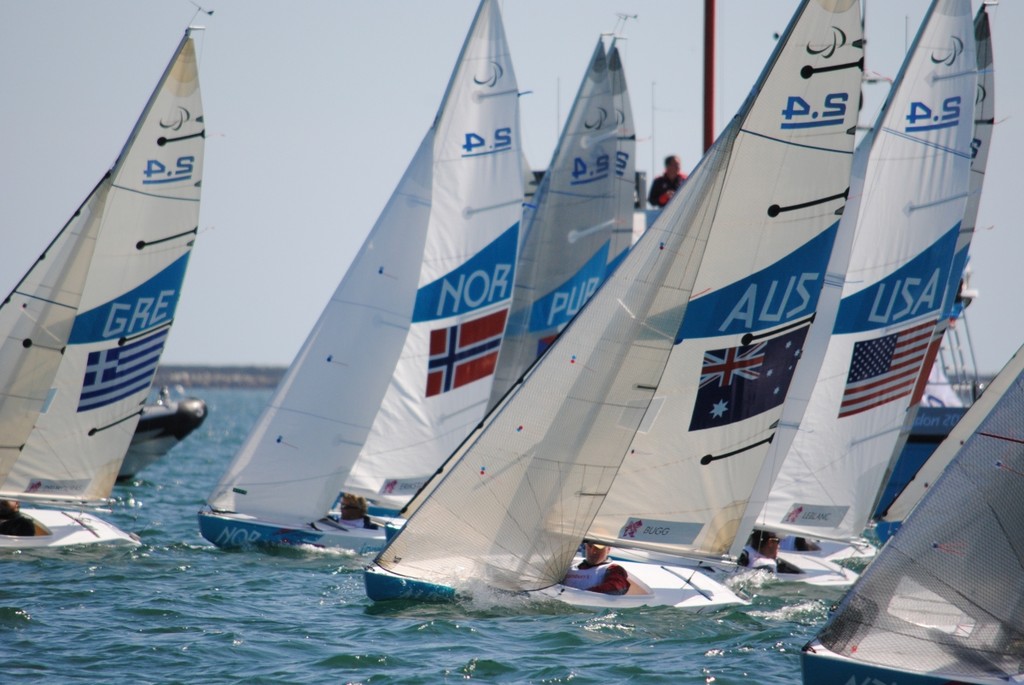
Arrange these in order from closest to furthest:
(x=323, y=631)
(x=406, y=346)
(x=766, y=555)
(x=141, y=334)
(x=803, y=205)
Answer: (x=323, y=631), (x=803, y=205), (x=766, y=555), (x=141, y=334), (x=406, y=346)

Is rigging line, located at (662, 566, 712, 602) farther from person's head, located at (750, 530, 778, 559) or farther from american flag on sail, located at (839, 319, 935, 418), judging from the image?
american flag on sail, located at (839, 319, 935, 418)

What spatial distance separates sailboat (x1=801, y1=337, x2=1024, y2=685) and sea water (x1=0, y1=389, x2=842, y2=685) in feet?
5.05

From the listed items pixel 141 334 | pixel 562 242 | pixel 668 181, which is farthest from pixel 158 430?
pixel 668 181

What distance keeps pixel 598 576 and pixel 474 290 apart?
6.12 m

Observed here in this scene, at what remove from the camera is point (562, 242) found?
20016mm

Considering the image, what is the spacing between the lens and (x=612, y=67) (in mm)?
20578

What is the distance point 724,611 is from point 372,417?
5.77m

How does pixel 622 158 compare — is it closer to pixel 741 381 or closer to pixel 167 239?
pixel 167 239

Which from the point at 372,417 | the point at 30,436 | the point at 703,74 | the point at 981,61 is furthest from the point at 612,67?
the point at 30,436

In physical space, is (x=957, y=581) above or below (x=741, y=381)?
below

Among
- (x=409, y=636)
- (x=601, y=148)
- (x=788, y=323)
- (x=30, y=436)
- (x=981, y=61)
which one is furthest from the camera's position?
(x=601, y=148)

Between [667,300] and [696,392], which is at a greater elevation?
[667,300]

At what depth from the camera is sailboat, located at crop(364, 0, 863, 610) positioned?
38.4 feet

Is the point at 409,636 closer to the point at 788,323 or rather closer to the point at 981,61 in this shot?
the point at 788,323
